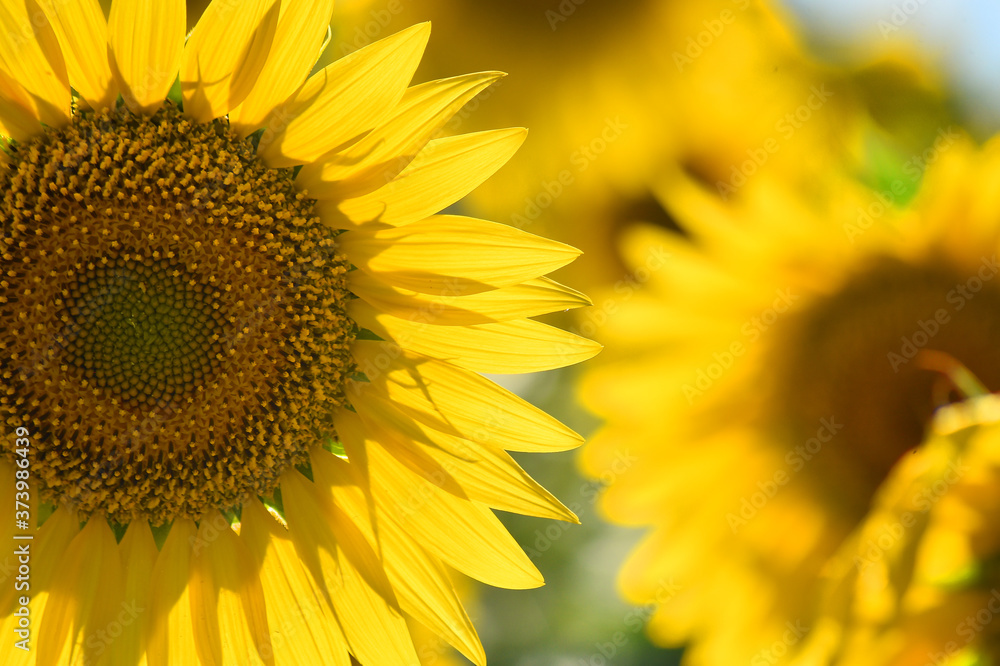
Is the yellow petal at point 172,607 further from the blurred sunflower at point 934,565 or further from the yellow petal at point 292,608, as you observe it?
the blurred sunflower at point 934,565

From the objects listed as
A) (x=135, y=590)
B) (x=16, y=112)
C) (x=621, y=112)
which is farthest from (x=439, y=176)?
(x=135, y=590)

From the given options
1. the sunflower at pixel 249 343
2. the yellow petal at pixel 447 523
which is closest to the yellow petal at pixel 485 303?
the sunflower at pixel 249 343

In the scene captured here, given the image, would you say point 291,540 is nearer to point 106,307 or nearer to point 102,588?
point 102,588

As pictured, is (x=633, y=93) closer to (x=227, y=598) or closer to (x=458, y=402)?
(x=458, y=402)

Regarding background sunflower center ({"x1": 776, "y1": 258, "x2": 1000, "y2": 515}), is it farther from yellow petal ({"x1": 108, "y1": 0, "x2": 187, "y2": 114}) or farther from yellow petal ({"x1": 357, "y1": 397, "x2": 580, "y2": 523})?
yellow petal ({"x1": 108, "y1": 0, "x2": 187, "y2": 114})

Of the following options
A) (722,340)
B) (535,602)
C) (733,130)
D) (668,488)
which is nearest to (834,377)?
(722,340)

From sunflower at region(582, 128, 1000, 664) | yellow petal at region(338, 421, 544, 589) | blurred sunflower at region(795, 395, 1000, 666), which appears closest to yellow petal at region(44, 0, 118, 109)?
yellow petal at region(338, 421, 544, 589)
